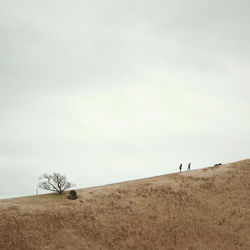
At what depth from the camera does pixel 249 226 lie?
35719 millimetres

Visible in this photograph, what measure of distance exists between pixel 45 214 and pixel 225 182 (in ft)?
108

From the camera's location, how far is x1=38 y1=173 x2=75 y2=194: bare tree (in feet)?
149

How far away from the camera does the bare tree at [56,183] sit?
149 feet

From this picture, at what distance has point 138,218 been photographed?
1480 inches

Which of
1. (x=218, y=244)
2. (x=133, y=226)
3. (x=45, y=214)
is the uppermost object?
(x=45, y=214)

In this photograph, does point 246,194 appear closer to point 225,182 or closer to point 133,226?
point 225,182

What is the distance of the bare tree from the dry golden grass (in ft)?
5.18

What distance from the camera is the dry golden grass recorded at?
3181cm

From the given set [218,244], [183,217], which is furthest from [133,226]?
[218,244]

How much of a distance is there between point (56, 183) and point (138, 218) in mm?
17330

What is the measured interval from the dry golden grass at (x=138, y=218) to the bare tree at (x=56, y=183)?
5.18 ft

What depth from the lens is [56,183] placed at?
4672cm

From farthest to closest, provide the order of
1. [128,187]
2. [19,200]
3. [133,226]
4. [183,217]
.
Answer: [128,187], [19,200], [183,217], [133,226]

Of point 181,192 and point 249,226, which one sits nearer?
point 249,226
